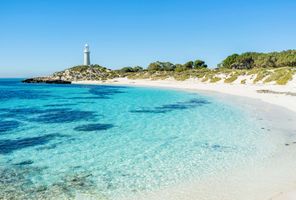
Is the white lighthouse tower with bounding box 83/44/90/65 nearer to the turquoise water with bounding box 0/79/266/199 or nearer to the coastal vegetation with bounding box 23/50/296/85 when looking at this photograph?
the coastal vegetation with bounding box 23/50/296/85

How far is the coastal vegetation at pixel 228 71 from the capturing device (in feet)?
207

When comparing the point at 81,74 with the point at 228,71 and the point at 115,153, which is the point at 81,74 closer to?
the point at 228,71

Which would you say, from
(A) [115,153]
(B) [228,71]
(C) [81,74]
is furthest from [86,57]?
(A) [115,153]

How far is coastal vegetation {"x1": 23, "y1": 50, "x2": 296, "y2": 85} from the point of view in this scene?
63125 mm

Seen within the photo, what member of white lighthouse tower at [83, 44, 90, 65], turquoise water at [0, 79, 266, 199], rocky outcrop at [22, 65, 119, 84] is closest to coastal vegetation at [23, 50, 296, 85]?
rocky outcrop at [22, 65, 119, 84]

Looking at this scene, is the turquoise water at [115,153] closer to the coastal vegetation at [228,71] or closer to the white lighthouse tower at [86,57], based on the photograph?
the coastal vegetation at [228,71]

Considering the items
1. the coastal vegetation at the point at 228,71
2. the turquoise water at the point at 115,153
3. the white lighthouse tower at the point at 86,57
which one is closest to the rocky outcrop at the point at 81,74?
the coastal vegetation at the point at 228,71

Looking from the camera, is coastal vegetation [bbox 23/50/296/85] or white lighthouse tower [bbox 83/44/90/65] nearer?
coastal vegetation [bbox 23/50/296/85]

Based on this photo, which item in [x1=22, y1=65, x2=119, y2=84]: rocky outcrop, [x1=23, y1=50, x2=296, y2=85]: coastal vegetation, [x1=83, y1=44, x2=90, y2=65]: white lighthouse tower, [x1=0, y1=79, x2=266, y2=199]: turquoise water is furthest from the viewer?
[x1=83, y1=44, x2=90, y2=65]: white lighthouse tower

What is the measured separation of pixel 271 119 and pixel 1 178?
783 inches

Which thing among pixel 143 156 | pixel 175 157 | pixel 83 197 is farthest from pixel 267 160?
pixel 83 197

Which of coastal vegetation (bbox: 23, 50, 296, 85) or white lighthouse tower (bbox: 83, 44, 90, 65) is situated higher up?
white lighthouse tower (bbox: 83, 44, 90, 65)

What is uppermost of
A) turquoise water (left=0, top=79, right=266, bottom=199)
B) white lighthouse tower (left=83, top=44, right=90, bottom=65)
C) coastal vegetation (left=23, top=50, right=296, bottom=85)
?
white lighthouse tower (left=83, top=44, right=90, bottom=65)

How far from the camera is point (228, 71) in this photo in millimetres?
82188
